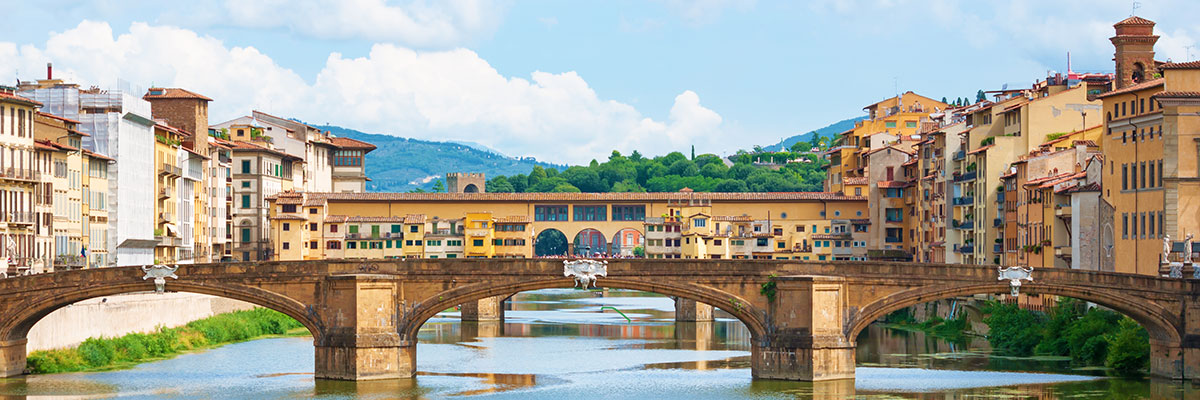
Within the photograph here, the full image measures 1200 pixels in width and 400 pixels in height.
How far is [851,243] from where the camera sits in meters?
106

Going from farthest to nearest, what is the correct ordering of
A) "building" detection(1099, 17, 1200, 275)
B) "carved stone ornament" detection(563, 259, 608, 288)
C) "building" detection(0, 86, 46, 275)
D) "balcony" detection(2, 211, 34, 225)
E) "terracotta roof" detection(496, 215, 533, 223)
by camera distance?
"terracotta roof" detection(496, 215, 533, 223), "balcony" detection(2, 211, 34, 225), "building" detection(0, 86, 46, 275), "building" detection(1099, 17, 1200, 275), "carved stone ornament" detection(563, 259, 608, 288)

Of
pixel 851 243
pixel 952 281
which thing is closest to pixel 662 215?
pixel 851 243

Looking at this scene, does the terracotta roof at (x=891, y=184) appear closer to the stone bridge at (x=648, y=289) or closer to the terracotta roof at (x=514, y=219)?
the terracotta roof at (x=514, y=219)

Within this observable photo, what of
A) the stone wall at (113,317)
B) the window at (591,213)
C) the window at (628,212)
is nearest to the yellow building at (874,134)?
the window at (628,212)

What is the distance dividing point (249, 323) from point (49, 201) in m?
12.5

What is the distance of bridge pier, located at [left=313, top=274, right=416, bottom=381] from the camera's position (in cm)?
5516

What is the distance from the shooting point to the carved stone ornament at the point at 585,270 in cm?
5562

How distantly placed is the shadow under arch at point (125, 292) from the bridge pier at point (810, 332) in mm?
13461

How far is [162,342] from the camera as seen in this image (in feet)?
221

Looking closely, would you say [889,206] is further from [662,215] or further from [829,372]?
[829,372]

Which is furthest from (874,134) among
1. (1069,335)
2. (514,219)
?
(1069,335)

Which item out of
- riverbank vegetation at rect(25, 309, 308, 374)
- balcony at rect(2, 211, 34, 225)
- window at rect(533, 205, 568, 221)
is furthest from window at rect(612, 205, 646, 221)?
balcony at rect(2, 211, 34, 225)

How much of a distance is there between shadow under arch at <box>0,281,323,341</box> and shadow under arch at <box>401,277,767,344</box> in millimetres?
2981

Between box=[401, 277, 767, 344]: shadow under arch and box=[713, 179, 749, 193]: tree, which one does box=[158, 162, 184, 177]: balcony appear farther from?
box=[713, 179, 749, 193]: tree
